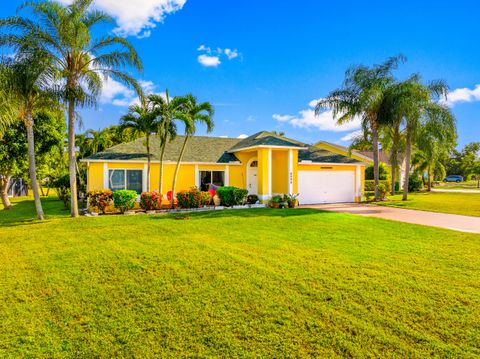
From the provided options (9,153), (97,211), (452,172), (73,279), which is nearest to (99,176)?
(97,211)

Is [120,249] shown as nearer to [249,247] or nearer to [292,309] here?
[249,247]

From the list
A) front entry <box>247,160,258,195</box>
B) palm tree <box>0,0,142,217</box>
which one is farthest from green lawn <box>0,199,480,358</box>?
front entry <box>247,160,258,195</box>

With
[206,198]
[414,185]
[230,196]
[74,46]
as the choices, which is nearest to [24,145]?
[74,46]

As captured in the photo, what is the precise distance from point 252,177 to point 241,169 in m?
1.01

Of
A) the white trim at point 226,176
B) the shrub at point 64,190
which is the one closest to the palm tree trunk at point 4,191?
the shrub at point 64,190

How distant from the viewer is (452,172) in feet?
253

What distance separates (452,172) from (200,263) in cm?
8984

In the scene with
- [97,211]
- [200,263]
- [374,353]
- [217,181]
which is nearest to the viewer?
[374,353]

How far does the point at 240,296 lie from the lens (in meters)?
5.35

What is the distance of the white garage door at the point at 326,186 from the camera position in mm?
21094

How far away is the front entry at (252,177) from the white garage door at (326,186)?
10.3ft

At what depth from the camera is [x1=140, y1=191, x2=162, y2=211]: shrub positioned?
1628 centimetres

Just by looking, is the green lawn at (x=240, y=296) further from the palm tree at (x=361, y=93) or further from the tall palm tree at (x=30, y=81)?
the palm tree at (x=361, y=93)

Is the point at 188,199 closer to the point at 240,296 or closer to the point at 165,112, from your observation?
the point at 165,112
